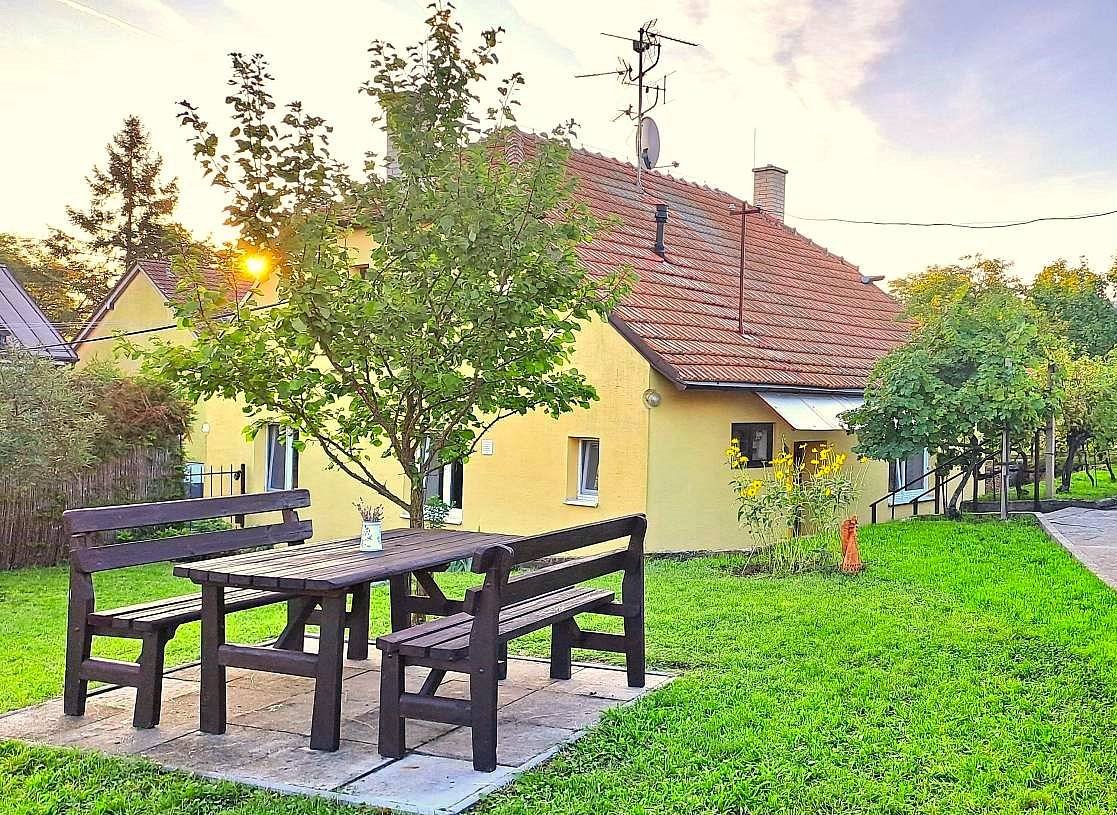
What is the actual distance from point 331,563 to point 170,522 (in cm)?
134

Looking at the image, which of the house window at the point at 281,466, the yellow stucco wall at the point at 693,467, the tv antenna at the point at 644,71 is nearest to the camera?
the yellow stucco wall at the point at 693,467

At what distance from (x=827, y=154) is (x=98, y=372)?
14.2 metres

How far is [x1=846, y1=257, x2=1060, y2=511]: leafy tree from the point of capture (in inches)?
577

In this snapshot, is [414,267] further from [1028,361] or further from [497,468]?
[1028,361]

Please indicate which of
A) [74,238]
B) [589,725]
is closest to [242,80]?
[589,725]

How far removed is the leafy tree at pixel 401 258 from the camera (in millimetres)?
7477

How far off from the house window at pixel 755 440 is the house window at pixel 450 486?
179 inches

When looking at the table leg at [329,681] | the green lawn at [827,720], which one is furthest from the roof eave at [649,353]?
the table leg at [329,681]

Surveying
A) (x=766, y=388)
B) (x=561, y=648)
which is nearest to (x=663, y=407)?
→ (x=766, y=388)

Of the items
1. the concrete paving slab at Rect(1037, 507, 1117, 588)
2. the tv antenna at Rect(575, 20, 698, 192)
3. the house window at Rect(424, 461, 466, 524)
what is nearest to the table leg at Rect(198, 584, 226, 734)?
the concrete paving slab at Rect(1037, 507, 1117, 588)

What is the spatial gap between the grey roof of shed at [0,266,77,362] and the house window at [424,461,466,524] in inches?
529

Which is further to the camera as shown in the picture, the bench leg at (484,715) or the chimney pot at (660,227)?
the chimney pot at (660,227)

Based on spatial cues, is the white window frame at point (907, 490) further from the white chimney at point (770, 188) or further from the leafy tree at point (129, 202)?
the leafy tree at point (129, 202)

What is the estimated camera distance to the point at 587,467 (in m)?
16.2
